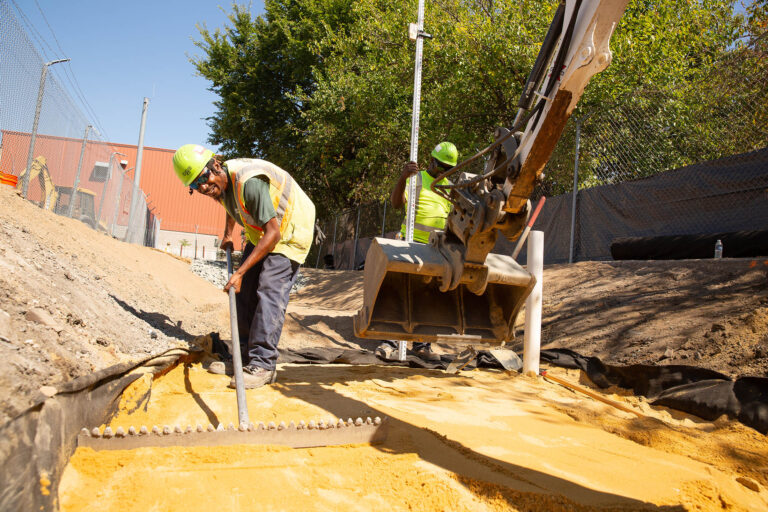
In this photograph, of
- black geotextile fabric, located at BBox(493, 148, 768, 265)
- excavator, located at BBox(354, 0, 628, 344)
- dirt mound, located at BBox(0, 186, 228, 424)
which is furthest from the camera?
black geotextile fabric, located at BBox(493, 148, 768, 265)

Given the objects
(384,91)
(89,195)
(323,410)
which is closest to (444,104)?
(384,91)

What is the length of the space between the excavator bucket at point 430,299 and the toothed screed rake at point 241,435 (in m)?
1.38

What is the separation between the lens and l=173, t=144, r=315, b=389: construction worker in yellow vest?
3.67 m

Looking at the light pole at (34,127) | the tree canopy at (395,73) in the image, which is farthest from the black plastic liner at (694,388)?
the light pole at (34,127)

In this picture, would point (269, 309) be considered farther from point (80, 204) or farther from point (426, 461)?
point (80, 204)

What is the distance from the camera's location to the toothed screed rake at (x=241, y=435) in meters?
2.06

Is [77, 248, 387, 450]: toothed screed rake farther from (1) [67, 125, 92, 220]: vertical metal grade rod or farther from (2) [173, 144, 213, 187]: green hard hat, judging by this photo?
(1) [67, 125, 92, 220]: vertical metal grade rod

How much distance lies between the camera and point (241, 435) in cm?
229

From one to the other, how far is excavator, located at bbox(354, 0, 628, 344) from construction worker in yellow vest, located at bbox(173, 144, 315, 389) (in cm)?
64

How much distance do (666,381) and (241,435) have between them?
334 cm

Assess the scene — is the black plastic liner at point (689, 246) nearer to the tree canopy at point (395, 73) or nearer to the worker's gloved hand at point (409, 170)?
the tree canopy at point (395, 73)

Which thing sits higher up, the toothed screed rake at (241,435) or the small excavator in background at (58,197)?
the small excavator in background at (58,197)

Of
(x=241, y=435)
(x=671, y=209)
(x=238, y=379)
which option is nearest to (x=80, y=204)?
(x=238, y=379)

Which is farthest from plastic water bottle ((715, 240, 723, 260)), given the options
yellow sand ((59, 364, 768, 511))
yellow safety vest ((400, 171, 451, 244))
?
yellow safety vest ((400, 171, 451, 244))
